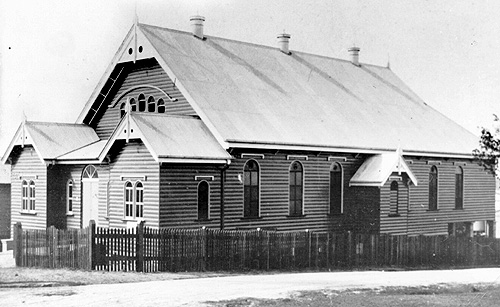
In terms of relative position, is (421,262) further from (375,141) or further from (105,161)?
(105,161)

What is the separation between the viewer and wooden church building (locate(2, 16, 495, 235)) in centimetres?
2680

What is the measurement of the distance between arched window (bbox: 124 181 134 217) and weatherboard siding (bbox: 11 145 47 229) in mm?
5831

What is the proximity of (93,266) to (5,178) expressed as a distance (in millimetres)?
21655

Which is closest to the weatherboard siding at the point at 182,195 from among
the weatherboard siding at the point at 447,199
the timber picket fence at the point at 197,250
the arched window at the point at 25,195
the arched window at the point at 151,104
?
the timber picket fence at the point at 197,250

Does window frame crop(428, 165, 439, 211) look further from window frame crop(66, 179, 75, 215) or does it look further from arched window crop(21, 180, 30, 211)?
arched window crop(21, 180, 30, 211)

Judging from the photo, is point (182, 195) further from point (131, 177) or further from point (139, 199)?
point (131, 177)

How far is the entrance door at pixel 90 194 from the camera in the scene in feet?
99.3

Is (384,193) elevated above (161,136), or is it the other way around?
(161,136)

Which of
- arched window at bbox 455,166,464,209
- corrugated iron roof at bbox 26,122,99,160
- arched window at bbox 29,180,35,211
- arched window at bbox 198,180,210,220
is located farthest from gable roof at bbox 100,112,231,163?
arched window at bbox 455,166,464,209

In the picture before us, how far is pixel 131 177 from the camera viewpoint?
87.9ft

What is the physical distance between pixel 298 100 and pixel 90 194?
10.8 metres

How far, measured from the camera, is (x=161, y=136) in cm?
2616

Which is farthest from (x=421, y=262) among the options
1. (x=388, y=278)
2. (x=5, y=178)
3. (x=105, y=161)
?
(x=5, y=178)

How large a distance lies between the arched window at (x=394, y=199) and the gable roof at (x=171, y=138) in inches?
391
